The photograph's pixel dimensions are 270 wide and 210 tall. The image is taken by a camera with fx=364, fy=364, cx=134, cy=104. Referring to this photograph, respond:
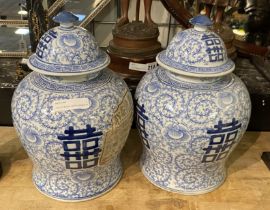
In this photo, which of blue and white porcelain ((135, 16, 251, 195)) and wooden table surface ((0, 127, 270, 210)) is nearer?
blue and white porcelain ((135, 16, 251, 195))

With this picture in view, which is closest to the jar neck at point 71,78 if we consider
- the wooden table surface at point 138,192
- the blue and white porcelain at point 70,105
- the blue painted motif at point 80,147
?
the blue and white porcelain at point 70,105

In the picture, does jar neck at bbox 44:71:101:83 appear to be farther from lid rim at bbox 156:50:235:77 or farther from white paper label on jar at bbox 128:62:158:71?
white paper label on jar at bbox 128:62:158:71

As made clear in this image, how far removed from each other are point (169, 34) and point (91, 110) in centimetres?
84

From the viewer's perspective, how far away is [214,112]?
0.82 meters

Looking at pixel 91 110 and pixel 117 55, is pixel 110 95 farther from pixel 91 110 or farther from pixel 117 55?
pixel 117 55

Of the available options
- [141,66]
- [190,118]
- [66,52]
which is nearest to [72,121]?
[66,52]

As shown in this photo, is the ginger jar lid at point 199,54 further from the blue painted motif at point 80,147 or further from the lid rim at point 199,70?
the blue painted motif at point 80,147

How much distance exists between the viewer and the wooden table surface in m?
0.92

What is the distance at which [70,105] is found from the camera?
2.56 feet

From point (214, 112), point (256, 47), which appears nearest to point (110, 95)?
point (214, 112)

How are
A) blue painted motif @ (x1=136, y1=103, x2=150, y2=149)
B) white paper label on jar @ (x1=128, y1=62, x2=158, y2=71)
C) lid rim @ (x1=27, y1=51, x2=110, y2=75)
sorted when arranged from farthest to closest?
white paper label on jar @ (x1=128, y1=62, x2=158, y2=71)
blue painted motif @ (x1=136, y1=103, x2=150, y2=149)
lid rim @ (x1=27, y1=51, x2=110, y2=75)

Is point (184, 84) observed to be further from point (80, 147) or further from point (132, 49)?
point (132, 49)

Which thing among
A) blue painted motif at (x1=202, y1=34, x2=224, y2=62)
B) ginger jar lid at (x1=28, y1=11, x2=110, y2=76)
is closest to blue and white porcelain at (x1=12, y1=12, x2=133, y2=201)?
ginger jar lid at (x1=28, y1=11, x2=110, y2=76)

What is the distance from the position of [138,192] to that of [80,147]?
245 mm
